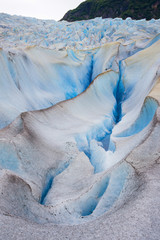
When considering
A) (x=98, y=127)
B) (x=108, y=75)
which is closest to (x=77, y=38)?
(x=108, y=75)

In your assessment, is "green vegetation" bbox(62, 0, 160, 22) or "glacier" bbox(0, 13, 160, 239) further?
"green vegetation" bbox(62, 0, 160, 22)

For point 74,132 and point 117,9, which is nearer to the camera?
point 74,132

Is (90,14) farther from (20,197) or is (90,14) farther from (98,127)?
(20,197)

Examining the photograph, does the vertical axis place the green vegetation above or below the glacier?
above

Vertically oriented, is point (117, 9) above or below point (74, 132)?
above

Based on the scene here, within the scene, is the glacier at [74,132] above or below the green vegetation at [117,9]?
below
